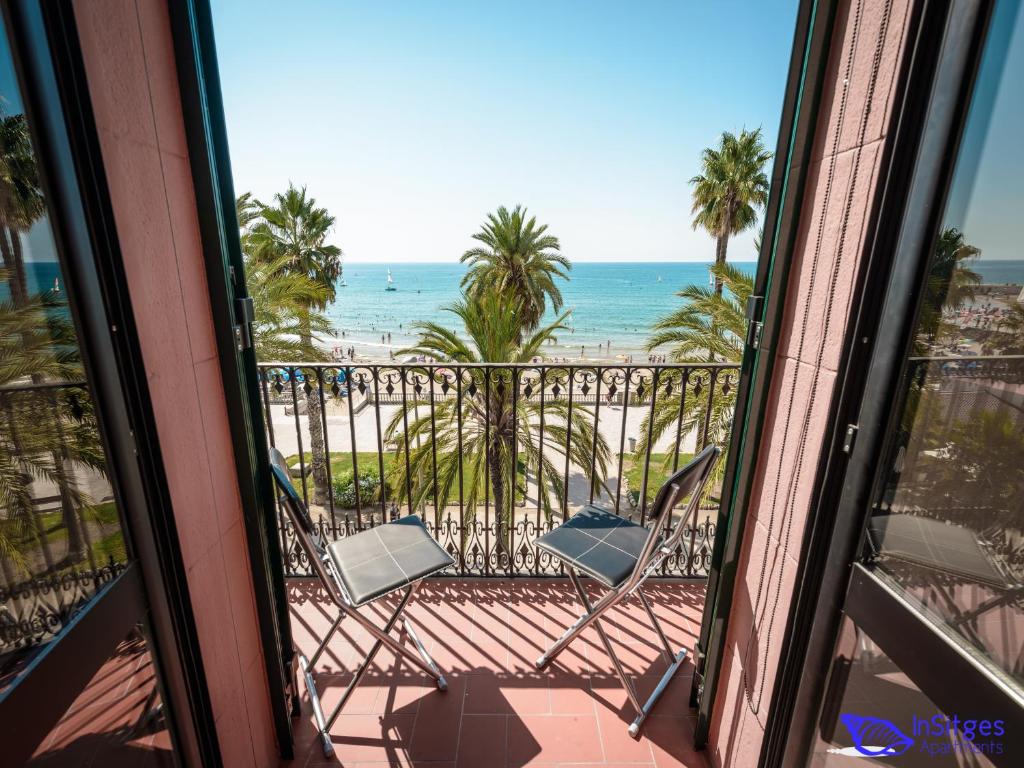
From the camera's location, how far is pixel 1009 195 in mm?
729

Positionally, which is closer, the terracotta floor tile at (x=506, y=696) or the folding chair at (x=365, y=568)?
the folding chair at (x=365, y=568)

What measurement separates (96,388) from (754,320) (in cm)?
167

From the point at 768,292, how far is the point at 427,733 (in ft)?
6.77

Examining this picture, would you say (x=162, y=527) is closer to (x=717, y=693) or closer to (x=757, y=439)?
(x=757, y=439)

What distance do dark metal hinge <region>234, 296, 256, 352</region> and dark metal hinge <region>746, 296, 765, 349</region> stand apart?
151 centimetres

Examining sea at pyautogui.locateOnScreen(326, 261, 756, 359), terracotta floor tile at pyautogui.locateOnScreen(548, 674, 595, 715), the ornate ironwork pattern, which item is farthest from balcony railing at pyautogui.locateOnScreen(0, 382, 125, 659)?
sea at pyautogui.locateOnScreen(326, 261, 756, 359)

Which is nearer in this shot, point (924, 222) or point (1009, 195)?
point (1009, 195)

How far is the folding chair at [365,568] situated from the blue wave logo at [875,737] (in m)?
1.36

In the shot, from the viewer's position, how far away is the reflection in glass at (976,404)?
2.34 ft

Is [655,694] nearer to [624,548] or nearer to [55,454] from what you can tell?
[624,548]

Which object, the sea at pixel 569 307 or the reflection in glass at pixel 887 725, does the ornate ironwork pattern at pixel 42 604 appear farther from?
the sea at pixel 569 307

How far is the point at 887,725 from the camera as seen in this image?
1.00 metres

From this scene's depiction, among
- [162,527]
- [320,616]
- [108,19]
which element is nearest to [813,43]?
[108,19]

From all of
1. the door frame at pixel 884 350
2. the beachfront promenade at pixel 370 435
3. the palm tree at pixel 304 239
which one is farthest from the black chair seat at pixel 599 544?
the beachfront promenade at pixel 370 435
